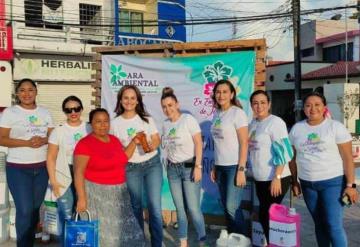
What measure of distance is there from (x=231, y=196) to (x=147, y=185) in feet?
2.61

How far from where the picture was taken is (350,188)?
3.59m

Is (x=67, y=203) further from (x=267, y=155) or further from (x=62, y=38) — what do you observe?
(x=62, y=38)

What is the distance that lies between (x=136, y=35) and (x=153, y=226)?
17.9 m

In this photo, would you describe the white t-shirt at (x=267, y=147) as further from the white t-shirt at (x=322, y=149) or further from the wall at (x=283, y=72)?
the wall at (x=283, y=72)

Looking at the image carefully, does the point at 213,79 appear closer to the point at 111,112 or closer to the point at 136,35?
the point at 111,112

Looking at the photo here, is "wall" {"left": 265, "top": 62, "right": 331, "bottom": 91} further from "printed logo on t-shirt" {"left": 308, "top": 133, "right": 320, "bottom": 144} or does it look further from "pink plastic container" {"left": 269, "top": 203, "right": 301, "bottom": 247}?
"pink plastic container" {"left": 269, "top": 203, "right": 301, "bottom": 247}

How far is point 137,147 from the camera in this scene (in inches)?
164

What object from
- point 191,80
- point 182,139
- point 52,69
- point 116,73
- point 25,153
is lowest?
point 25,153

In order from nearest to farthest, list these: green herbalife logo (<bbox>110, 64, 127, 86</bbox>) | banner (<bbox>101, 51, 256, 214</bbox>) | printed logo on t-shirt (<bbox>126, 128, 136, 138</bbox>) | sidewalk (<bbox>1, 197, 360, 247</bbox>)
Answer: printed logo on t-shirt (<bbox>126, 128, 136, 138</bbox>) → sidewalk (<bbox>1, 197, 360, 247</bbox>) → banner (<bbox>101, 51, 256, 214</bbox>) → green herbalife logo (<bbox>110, 64, 127, 86</bbox>)

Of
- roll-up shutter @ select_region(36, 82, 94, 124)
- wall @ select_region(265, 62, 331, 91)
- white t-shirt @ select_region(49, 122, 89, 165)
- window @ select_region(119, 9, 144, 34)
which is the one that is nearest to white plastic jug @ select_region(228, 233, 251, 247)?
white t-shirt @ select_region(49, 122, 89, 165)

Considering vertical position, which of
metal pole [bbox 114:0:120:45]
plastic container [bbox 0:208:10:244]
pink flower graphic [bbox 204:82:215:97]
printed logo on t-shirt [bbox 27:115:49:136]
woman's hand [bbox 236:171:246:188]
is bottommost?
plastic container [bbox 0:208:10:244]

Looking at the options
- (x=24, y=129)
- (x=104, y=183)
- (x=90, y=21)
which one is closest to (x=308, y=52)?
(x=90, y=21)

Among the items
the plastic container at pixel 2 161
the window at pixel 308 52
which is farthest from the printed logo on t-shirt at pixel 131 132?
the window at pixel 308 52

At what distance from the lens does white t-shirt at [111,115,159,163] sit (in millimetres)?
4145
